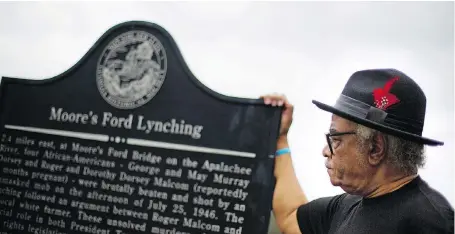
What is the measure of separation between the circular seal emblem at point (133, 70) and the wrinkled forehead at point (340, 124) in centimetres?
135

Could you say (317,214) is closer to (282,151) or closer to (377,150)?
(282,151)

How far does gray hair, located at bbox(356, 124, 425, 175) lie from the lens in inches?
115

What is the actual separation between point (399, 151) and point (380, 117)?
229 millimetres

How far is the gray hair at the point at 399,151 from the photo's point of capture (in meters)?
Result: 2.93

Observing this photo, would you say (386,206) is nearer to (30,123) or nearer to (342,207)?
(342,207)

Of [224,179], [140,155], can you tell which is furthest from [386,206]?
[140,155]

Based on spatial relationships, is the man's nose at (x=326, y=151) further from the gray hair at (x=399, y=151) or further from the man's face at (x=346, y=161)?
the gray hair at (x=399, y=151)

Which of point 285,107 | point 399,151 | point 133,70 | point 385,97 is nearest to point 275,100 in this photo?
point 285,107

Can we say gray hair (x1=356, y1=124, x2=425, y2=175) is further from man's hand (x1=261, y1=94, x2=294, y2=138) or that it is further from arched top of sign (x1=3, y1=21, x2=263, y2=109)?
arched top of sign (x1=3, y1=21, x2=263, y2=109)

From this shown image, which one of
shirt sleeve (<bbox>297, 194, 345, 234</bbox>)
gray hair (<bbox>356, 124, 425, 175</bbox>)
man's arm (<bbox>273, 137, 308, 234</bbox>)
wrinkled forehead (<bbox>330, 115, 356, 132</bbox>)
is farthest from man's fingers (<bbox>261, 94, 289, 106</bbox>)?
shirt sleeve (<bbox>297, 194, 345, 234</bbox>)

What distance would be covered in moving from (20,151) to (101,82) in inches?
34.9

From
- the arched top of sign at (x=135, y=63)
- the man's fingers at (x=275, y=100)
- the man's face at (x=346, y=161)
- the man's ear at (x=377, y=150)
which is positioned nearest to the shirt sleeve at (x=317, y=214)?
the man's face at (x=346, y=161)

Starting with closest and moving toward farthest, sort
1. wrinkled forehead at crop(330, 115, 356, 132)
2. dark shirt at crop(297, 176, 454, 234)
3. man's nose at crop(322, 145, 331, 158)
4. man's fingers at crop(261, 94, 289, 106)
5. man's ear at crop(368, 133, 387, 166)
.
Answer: dark shirt at crop(297, 176, 454, 234), man's ear at crop(368, 133, 387, 166), wrinkled forehead at crop(330, 115, 356, 132), man's nose at crop(322, 145, 331, 158), man's fingers at crop(261, 94, 289, 106)

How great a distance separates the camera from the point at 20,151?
4055 millimetres
